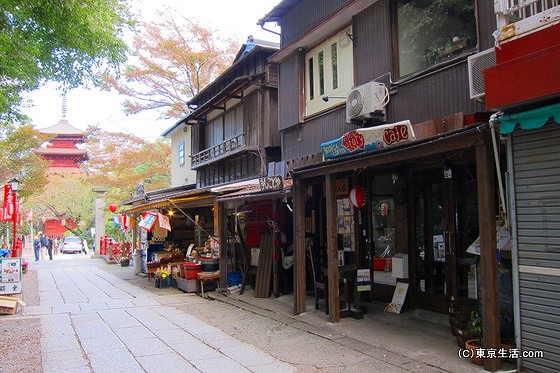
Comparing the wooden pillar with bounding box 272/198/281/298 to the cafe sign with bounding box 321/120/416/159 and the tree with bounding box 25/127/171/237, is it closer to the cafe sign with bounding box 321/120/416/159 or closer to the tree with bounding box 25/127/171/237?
the cafe sign with bounding box 321/120/416/159

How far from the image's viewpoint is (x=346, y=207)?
429 inches

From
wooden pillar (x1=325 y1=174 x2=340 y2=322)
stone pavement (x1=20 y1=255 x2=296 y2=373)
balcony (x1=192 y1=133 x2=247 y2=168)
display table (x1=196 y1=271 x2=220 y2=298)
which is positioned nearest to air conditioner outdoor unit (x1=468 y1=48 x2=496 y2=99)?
wooden pillar (x1=325 y1=174 x2=340 y2=322)

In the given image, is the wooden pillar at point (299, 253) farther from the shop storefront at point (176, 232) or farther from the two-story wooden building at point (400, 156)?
the shop storefront at point (176, 232)

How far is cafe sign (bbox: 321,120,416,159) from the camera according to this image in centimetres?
704

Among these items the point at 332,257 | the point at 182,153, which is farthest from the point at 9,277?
the point at 182,153

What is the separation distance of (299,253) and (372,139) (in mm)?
3067

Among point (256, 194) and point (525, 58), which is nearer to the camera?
Answer: point (525, 58)

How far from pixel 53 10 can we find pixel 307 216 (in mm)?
7729

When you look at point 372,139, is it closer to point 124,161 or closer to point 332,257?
point 332,257

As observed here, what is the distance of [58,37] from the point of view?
9414 mm

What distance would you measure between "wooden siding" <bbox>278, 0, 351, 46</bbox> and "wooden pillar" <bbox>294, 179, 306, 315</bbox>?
173 inches

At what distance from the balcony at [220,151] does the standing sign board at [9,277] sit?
7.89 meters

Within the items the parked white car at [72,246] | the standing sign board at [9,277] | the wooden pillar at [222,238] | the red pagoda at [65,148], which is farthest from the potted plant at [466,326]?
the red pagoda at [65,148]

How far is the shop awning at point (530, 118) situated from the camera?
195 inches
